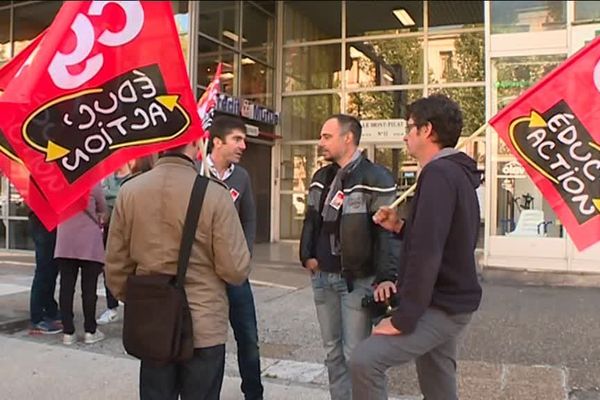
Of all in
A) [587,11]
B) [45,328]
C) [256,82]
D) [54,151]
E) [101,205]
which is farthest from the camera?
[256,82]

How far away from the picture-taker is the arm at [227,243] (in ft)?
9.52

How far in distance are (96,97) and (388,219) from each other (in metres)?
1.61

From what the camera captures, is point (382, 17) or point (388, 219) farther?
point (382, 17)

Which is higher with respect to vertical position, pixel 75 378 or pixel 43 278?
pixel 43 278

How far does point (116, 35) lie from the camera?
9.78 feet

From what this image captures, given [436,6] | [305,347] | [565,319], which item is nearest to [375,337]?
[305,347]

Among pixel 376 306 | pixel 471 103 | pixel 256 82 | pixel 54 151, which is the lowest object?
pixel 376 306

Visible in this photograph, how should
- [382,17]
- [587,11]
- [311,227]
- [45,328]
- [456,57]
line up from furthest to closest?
[382,17], [456,57], [587,11], [45,328], [311,227]

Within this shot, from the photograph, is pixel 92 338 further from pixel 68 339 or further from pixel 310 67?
pixel 310 67

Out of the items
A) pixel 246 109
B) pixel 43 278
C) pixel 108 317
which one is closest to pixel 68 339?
pixel 43 278

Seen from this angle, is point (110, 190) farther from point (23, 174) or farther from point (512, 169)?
point (512, 169)

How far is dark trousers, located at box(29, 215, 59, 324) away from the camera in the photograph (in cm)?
629

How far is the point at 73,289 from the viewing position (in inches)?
233

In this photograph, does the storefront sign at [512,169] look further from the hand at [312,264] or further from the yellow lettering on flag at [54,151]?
the yellow lettering on flag at [54,151]
